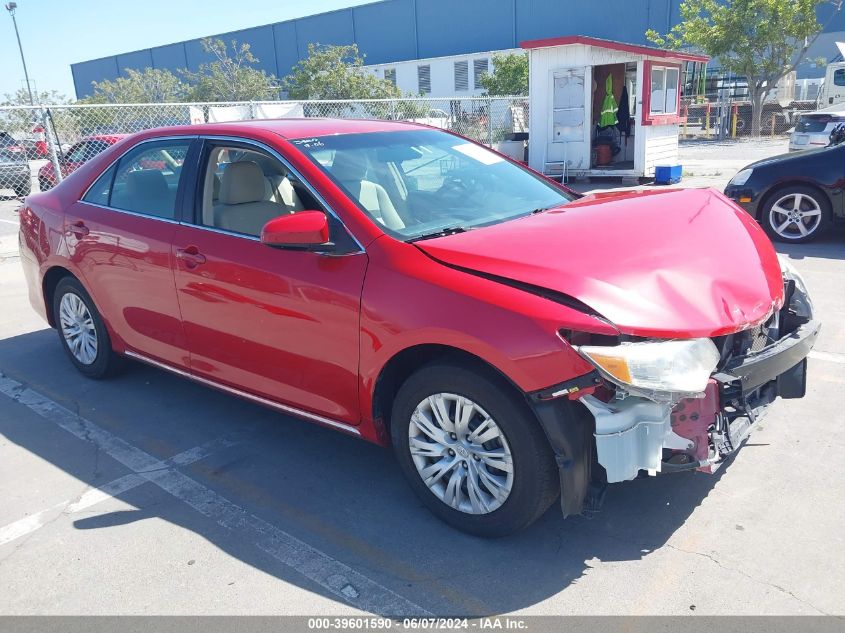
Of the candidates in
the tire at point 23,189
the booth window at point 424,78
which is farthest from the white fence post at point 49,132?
the booth window at point 424,78

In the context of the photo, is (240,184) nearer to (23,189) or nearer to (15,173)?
(15,173)

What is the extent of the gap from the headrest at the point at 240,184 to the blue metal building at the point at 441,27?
40542mm

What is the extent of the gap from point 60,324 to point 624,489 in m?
4.14

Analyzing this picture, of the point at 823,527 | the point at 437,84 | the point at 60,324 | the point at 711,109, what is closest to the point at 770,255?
the point at 823,527

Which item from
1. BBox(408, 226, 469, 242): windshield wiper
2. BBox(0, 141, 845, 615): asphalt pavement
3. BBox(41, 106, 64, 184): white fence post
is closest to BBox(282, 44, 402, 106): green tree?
BBox(41, 106, 64, 184): white fence post

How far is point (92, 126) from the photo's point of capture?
1577 centimetres

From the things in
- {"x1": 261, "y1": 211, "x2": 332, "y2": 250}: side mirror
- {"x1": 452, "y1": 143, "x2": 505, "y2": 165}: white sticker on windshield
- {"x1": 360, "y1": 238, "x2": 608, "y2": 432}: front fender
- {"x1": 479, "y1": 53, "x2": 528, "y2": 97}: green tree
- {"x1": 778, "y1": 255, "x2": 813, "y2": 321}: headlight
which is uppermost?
{"x1": 479, "y1": 53, "x2": 528, "y2": 97}: green tree

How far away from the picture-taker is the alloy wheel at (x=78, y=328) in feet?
16.2

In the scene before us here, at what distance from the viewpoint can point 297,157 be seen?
357 cm

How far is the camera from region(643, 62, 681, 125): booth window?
14.0 meters

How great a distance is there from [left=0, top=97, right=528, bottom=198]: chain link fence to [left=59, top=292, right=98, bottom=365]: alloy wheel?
5.03m

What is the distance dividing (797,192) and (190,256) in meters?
7.02

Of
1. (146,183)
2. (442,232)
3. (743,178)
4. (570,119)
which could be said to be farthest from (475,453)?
(570,119)

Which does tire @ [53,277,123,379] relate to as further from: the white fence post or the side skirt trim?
the white fence post
